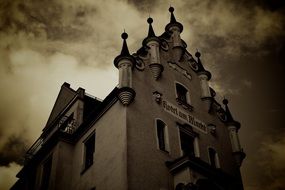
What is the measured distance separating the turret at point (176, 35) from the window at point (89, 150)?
866cm

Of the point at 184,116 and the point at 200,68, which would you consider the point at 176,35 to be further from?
the point at 184,116

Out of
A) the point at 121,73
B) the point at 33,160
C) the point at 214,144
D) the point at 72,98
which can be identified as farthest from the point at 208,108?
the point at 33,160

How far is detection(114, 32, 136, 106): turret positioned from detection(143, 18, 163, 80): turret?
1888mm

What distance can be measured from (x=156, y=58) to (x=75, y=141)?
24.4 feet

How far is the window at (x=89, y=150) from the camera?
874 inches

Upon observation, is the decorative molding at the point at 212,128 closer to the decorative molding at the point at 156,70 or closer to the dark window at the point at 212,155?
the dark window at the point at 212,155

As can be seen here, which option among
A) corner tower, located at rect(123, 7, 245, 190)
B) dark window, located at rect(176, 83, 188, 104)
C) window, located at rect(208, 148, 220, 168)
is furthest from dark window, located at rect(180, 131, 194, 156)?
dark window, located at rect(176, 83, 188, 104)

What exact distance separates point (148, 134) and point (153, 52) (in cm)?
655

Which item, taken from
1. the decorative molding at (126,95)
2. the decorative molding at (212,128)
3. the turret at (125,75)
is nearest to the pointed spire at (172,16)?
the turret at (125,75)

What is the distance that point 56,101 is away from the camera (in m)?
32.8

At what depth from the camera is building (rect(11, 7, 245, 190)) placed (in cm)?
1931

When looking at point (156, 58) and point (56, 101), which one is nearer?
point (156, 58)

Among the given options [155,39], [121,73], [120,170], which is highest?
[155,39]

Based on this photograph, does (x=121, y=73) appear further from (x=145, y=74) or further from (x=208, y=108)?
(x=208, y=108)
